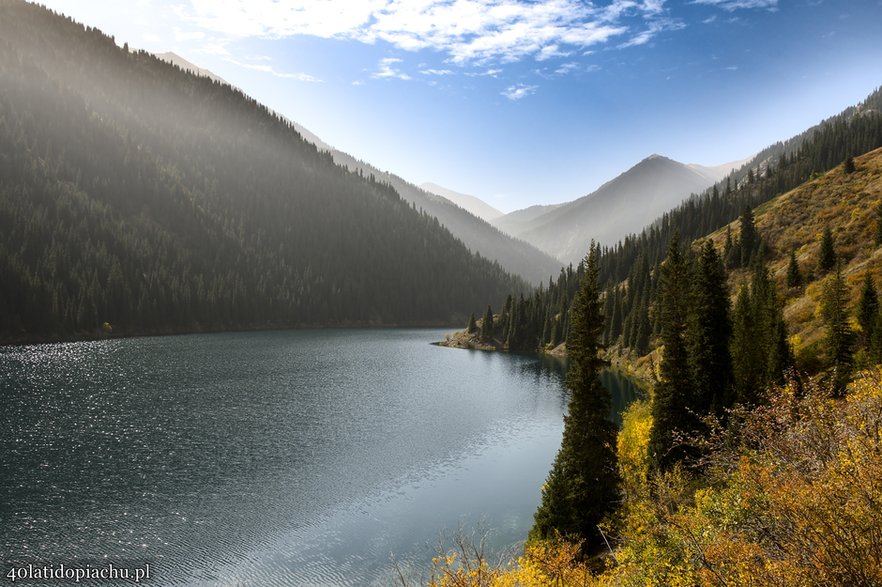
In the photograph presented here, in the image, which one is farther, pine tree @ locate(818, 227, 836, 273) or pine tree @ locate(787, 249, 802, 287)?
pine tree @ locate(787, 249, 802, 287)

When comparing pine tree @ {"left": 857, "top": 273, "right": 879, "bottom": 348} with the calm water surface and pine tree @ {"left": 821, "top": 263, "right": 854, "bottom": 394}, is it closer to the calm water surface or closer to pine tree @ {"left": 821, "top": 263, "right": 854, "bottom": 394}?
pine tree @ {"left": 821, "top": 263, "right": 854, "bottom": 394}

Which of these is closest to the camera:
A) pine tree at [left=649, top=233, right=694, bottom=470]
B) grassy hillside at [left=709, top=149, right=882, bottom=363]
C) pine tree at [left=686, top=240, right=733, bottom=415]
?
pine tree at [left=649, top=233, right=694, bottom=470]

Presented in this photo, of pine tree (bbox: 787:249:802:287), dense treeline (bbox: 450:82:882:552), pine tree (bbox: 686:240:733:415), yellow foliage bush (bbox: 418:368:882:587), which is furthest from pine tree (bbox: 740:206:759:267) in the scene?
yellow foliage bush (bbox: 418:368:882:587)

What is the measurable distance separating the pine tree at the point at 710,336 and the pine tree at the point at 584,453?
1968cm

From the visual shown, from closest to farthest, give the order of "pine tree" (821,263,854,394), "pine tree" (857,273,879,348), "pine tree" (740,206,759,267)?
1. "pine tree" (821,263,854,394)
2. "pine tree" (857,273,879,348)
3. "pine tree" (740,206,759,267)

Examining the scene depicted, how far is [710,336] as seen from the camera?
186 feet

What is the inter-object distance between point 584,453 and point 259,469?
34.2m

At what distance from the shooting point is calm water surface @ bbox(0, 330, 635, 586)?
36.8 meters

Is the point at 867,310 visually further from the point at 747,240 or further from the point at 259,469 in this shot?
the point at 747,240

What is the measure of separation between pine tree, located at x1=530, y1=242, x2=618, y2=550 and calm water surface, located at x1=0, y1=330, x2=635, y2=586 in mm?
5915

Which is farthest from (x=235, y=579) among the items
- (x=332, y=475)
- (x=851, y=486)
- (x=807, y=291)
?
(x=807, y=291)

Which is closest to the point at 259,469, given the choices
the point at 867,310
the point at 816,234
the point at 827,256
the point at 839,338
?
the point at 839,338

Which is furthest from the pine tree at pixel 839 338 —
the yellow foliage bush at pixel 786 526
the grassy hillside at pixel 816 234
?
the yellow foliage bush at pixel 786 526

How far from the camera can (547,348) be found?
188875mm
